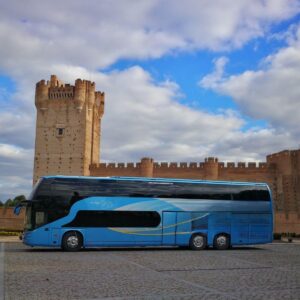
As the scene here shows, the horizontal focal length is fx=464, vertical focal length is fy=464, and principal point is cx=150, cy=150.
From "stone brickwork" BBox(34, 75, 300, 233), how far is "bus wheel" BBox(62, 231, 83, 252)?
25018 mm

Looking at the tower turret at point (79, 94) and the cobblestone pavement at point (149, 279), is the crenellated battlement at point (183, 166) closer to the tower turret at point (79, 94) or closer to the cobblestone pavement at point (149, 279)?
the tower turret at point (79, 94)

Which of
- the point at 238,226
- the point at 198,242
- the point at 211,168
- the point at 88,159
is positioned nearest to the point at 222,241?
the point at 238,226

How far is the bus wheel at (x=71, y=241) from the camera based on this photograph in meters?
17.7

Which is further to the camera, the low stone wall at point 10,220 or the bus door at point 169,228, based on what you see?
the low stone wall at point 10,220

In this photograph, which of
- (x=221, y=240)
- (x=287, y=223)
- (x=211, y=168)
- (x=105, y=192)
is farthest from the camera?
(x=211, y=168)

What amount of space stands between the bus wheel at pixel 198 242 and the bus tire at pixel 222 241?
53 centimetres

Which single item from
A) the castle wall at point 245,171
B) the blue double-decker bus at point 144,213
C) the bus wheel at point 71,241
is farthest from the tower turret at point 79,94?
the bus wheel at point 71,241

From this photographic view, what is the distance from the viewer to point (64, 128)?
4481 cm

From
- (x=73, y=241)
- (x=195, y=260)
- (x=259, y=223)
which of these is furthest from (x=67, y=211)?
(x=259, y=223)

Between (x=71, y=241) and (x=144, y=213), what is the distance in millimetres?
3104

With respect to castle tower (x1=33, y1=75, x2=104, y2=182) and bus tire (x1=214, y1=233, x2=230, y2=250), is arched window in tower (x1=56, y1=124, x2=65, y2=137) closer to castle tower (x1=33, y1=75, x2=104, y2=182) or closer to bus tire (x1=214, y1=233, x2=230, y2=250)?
castle tower (x1=33, y1=75, x2=104, y2=182)

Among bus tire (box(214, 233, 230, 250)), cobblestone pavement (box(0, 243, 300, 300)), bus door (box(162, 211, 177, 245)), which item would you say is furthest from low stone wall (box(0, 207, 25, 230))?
cobblestone pavement (box(0, 243, 300, 300))

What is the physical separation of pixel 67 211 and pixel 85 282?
8584mm

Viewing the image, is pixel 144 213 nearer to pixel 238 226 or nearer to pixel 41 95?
pixel 238 226
